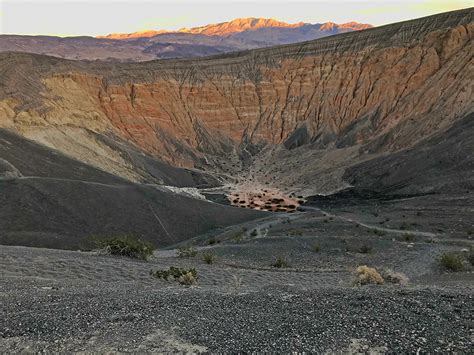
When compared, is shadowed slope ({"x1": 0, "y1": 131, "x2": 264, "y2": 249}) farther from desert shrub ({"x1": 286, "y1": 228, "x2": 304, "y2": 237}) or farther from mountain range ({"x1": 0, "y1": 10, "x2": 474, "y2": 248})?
desert shrub ({"x1": 286, "y1": 228, "x2": 304, "y2": 237})

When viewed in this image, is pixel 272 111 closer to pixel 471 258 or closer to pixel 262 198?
pixel 262 198

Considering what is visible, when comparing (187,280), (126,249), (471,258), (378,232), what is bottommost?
(378,232)

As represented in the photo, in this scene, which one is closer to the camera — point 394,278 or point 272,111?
point 394,278

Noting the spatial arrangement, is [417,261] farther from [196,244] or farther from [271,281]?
[196,244]

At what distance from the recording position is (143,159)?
44688 millimetres

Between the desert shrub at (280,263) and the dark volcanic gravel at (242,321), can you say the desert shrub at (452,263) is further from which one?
the dark volcanic gravel at (242,321)

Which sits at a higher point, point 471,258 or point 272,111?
point 272,111

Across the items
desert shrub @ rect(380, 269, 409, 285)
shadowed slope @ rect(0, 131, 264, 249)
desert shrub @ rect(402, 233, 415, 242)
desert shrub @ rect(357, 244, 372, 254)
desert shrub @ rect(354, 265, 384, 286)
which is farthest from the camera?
shadowed slope @ rect(0, 131, 264, 249)

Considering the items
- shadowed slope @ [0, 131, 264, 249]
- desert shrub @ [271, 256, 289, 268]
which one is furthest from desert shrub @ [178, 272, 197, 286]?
shadowed slope @ [0, 131, 264, 249]

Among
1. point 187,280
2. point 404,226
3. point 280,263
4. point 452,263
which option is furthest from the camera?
point 404,226

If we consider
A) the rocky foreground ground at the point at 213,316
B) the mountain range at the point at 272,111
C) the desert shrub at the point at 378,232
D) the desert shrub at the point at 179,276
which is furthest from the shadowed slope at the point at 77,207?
the desert shrub at the point at 179,276

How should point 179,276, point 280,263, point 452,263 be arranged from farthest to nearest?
1. point 280,263
2. point 452,263
3. point 179,276

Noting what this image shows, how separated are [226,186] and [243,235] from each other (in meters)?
26.5

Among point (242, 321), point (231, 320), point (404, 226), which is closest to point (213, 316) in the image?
point (231, 320)
